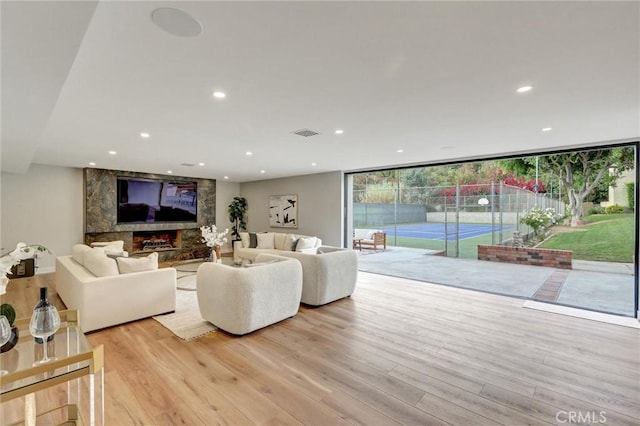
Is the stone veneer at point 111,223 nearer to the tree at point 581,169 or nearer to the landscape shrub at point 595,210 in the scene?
the tree at point 581,169

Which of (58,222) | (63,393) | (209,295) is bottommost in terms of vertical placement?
(63,393)

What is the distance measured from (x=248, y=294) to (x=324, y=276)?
1361mm

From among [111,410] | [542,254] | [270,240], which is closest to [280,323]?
[111,410]

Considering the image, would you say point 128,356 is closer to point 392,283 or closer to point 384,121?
point 384,121

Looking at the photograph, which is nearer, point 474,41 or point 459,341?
point 474,41

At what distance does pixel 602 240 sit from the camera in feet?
18.8

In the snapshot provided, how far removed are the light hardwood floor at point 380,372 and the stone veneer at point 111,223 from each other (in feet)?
15.4

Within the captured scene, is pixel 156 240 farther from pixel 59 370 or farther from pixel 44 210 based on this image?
pixel 59 370

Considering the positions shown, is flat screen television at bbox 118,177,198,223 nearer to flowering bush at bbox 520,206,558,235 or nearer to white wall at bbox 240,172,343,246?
white wall at bbox 240,172,343,246

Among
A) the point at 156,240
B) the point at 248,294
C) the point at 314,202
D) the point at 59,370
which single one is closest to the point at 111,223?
the point at 156,240

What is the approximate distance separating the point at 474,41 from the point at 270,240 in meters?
6.26

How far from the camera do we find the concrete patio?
4.69 meters

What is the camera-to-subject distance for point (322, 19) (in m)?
1.58

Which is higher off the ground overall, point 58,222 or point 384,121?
point 384,121
